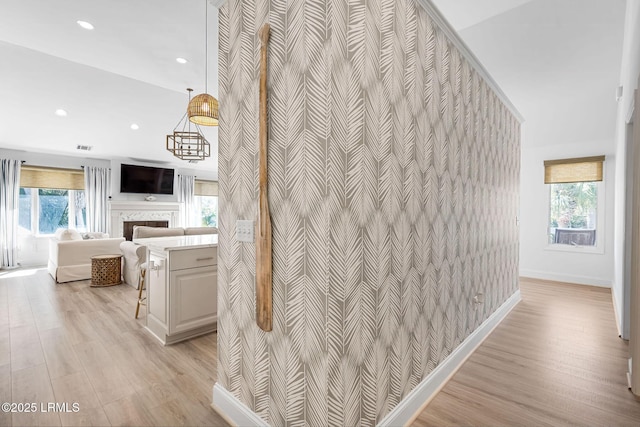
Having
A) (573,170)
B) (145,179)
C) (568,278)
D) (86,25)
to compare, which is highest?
(86,25)

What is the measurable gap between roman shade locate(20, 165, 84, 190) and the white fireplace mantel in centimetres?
84

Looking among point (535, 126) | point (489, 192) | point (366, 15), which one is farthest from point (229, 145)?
point (535, 126)

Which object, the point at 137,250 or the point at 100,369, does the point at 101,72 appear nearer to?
the point at 137,250

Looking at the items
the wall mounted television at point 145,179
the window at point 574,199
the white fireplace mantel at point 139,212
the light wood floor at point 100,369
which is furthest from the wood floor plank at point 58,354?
the window at point 574,199

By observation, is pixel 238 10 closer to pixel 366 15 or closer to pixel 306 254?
pixel 366 15

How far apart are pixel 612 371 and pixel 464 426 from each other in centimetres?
143

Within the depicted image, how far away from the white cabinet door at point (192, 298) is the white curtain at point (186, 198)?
21.1ft

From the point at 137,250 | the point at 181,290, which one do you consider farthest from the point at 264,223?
the point at 137,250

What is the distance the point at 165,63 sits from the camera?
3.94m

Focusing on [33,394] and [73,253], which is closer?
[33,394]

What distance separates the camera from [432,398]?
1876mm

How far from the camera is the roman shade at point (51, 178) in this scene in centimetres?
641

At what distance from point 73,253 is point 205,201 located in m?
4.70

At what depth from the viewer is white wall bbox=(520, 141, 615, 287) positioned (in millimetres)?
4570
